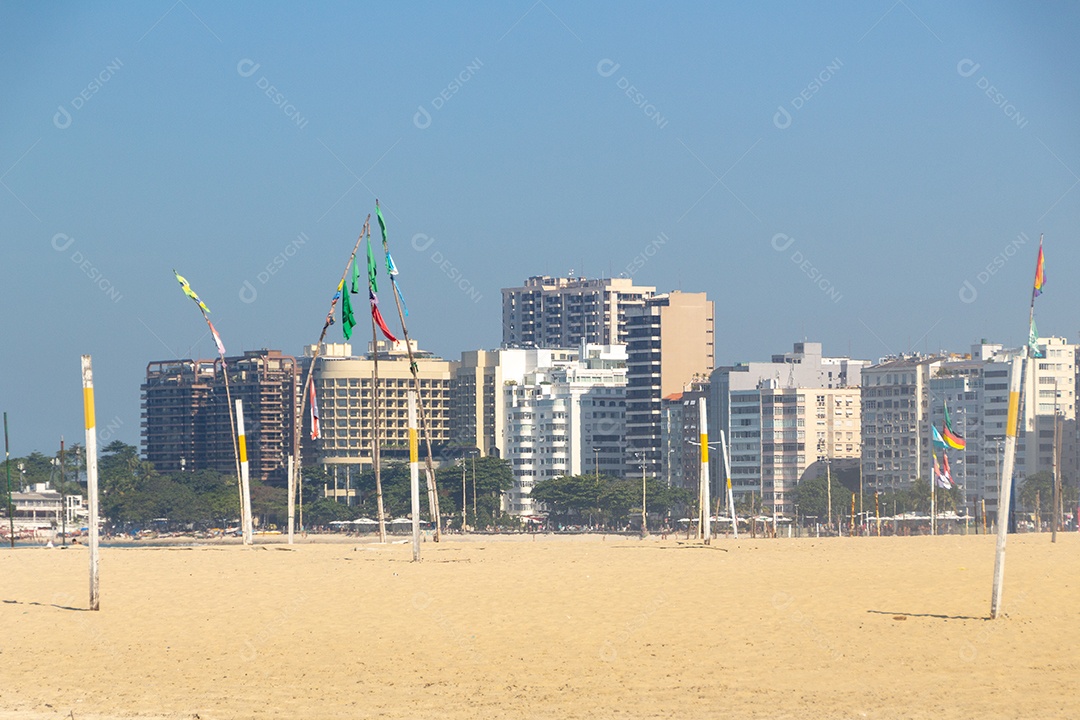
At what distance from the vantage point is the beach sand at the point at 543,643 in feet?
55.0

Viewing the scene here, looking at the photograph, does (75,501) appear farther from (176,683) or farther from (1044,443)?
(176,683)

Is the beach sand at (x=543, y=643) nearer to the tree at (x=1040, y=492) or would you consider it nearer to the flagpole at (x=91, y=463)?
the flagpole at (x=91, y=463)

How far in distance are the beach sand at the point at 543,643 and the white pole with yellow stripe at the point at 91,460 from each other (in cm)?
47

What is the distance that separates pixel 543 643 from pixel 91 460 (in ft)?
26.3

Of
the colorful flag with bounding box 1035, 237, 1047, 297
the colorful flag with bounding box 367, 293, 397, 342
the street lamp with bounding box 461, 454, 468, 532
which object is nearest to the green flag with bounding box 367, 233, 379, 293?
the colorful flag with bounding box 367, 293, 397, 342

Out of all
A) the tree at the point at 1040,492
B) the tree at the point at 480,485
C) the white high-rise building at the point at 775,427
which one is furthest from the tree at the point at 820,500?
the tree at the point at 480,485

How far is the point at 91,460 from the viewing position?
24266 mm

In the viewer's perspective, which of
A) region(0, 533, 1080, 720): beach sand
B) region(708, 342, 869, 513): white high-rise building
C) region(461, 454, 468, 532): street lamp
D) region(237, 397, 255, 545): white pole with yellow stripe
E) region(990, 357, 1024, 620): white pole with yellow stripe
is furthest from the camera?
region(708, 342, 869, 513): white high-rise building

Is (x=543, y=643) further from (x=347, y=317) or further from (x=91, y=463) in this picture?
(x=347, y=317)

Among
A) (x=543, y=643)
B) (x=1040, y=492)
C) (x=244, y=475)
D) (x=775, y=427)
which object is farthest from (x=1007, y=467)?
(x=775, y=427)

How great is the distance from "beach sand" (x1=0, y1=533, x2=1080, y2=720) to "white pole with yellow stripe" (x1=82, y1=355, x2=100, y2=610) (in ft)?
1.54

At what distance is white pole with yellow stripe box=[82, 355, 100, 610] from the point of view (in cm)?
2409

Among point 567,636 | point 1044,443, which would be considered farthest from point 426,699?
point 1044,443

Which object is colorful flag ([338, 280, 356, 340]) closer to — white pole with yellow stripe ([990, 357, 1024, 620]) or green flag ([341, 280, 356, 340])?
green flag ([341, 280, 356, 340])
